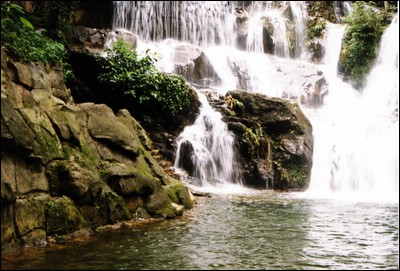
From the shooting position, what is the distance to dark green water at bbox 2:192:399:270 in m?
5.32

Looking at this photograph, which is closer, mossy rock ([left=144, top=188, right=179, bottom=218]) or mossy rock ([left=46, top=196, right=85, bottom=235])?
mossy rock ([left=46, top=196, right=85, bottom=235])

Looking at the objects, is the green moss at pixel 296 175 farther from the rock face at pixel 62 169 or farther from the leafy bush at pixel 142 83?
the rock face at pixel 62 169

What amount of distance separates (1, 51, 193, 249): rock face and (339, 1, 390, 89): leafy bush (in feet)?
60.3

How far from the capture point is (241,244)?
6.55m

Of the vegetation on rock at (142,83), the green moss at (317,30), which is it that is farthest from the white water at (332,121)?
the vegetation on rock at (142,83)

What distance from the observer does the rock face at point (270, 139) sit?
51.3ft

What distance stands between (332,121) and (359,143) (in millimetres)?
1840


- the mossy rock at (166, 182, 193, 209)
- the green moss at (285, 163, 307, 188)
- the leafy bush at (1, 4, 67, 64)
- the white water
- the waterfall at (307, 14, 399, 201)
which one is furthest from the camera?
the waterfall at (307, 14, 399, 201)

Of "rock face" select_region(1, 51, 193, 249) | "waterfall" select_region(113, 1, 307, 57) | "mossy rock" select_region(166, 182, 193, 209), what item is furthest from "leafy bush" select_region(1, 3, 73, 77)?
"waterfall" select_region(113, 1, 307, 57)

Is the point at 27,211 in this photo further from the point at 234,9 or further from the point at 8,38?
the point at 234,9

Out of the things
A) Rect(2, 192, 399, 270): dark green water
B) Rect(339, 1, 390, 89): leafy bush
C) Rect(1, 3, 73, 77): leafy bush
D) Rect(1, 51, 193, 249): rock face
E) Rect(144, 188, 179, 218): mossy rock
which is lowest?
Rect(2, 192, 399, 270): dark green water

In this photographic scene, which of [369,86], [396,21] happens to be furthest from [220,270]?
[396,21]

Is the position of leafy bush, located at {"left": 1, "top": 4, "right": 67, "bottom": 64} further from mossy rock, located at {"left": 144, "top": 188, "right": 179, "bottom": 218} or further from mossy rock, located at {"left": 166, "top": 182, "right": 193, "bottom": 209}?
mossy rock, located at {"left": 166, "top": 182, "right": 193, "bottom": 209}

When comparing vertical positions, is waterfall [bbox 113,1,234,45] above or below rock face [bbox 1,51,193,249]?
above
